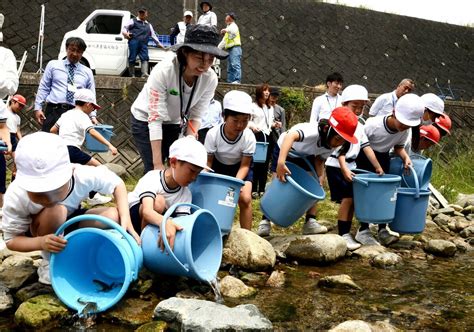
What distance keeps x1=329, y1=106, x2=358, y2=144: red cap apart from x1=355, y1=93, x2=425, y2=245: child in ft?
2.27

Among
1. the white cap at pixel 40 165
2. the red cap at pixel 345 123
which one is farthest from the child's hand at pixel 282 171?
the white cap at pixel 40 165

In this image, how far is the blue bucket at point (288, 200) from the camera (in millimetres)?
3920

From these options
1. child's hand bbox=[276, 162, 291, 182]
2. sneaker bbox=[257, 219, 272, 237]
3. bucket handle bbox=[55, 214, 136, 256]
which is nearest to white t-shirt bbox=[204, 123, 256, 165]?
child's hand bbox=[276, 162, 291, 182]

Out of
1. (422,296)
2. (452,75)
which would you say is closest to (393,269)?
(422,296)

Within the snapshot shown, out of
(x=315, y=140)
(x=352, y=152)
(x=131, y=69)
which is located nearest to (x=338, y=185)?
(x=352, y=152)

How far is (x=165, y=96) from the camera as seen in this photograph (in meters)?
3.37

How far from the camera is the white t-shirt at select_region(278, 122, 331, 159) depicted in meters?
4.14

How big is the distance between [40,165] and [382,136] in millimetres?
3051

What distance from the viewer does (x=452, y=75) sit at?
17453mm

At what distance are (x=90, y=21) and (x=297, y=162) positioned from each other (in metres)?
7.03

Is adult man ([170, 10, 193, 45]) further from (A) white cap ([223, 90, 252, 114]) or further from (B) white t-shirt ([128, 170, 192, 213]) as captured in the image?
(B) white t-shirt ([128, 170, 192, 213])

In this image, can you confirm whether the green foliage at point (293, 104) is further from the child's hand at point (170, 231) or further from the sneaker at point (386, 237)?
the child's hand at point (170, 231)

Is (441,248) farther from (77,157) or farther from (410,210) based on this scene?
(77,157)

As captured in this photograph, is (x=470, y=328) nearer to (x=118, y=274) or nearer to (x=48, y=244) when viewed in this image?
(x=118, y=274)
